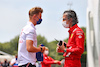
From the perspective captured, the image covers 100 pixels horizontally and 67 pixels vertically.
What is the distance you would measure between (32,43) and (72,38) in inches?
32.9

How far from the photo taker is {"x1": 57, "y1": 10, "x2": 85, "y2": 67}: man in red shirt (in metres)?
4.48

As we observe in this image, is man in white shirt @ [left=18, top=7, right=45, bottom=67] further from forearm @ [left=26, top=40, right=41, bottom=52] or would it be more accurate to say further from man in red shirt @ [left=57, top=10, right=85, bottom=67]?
man in red shirt @ [left=57, top=10, right=85, bottom=67]

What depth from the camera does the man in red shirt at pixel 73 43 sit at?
448 centimetres

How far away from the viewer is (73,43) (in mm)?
4648

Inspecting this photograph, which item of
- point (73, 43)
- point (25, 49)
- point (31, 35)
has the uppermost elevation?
point (31, 35)

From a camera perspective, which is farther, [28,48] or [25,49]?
[25,49]

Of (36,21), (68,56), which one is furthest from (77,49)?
(36,21)

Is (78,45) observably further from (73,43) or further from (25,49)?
(25,49)

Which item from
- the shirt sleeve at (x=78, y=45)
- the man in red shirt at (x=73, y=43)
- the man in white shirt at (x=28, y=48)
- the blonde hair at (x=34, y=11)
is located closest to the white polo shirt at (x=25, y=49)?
the man in white shirt at (x=28, y=48)

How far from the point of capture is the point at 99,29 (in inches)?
259

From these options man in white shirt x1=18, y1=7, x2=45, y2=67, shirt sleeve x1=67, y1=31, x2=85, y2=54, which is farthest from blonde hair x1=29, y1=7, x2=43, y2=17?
shirt sleeve x1=67, y1=31, x2=85, y2=54

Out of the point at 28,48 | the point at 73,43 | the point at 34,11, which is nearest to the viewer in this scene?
the point at 28,48

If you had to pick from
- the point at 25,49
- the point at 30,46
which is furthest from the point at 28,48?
the point at 25,49

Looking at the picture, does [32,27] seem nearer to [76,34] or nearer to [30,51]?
[30,51]
